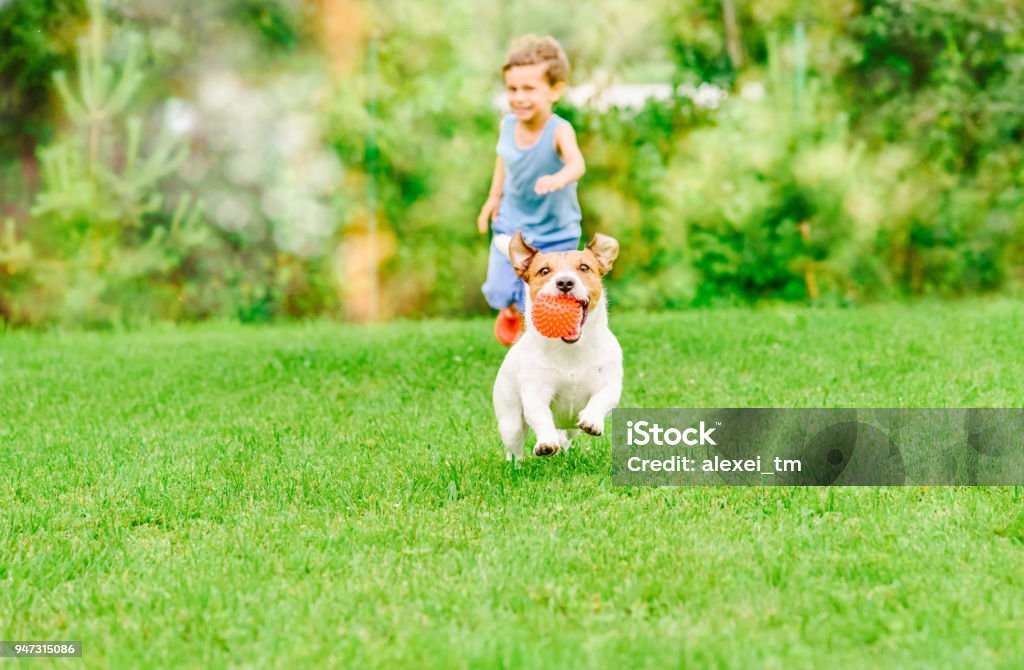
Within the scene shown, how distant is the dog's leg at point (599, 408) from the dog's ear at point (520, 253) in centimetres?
57

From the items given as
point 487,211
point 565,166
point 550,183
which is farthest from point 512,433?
point 487,211

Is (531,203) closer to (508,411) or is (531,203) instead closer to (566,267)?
(508,411)

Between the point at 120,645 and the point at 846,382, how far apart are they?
4.66 metres

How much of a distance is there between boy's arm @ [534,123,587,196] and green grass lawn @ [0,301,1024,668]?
1.24m

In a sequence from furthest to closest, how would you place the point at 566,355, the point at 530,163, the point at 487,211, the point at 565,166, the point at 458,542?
the point at 530,163 → the point at 487,211 → the point at 565,166 → the point at 566,355 → the point at 458,542

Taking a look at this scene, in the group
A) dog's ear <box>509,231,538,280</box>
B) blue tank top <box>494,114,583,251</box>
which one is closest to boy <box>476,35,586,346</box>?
blue tank top <box>494,114,583,251</box>

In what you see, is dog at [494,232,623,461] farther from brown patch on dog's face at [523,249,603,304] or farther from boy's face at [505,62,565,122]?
boy's face at [505,62,565,122]

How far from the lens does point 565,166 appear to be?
19.4 feet

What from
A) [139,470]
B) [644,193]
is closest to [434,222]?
[644,193]

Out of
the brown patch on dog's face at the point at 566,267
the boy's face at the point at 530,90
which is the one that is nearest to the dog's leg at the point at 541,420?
the brown patch on dog's face at the point at 566,267

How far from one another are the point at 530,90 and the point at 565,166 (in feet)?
1.90

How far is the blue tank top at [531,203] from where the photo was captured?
644 centimetres

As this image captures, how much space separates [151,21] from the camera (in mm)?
10680

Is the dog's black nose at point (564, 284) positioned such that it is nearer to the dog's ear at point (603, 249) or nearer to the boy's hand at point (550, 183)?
the dog's ear at point (603, 249)
